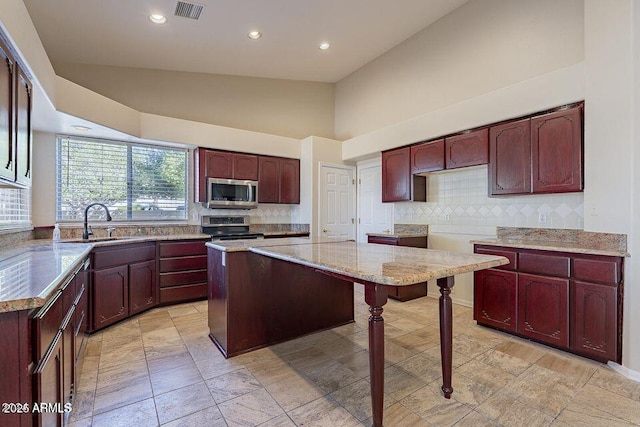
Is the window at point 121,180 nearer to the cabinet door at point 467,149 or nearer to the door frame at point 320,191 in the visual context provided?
the door frame at point 320,191

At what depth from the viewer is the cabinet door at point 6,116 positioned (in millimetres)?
1772

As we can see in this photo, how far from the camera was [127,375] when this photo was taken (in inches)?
90.3

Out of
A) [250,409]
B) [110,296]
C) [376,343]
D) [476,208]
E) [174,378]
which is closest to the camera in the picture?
[376,343]

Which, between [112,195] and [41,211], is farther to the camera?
[112,195]

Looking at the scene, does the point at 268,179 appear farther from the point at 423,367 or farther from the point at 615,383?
the point at 615,383

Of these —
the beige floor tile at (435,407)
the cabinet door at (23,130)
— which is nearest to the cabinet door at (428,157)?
the beige floor tile at (435,407)

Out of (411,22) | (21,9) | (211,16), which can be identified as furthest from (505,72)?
(21,9)

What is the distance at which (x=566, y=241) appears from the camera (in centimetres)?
309

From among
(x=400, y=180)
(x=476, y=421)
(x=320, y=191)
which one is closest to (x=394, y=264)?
(x=476, y=421)

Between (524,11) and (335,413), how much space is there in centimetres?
441

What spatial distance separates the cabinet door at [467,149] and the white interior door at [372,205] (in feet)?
4.79

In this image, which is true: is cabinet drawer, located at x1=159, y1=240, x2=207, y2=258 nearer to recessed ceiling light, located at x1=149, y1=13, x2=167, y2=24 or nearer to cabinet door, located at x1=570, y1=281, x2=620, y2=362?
recessed ceiling light, located at x1=149, y1=13, x2=167, y2=24

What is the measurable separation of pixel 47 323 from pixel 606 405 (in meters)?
3.11

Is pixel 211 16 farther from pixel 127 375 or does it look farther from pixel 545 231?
pixel 545 231
